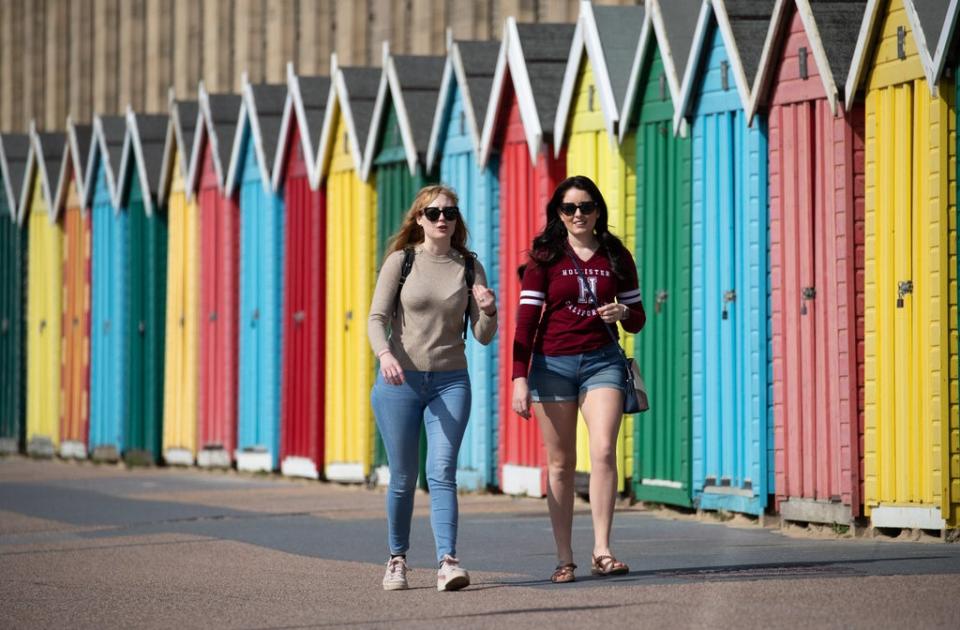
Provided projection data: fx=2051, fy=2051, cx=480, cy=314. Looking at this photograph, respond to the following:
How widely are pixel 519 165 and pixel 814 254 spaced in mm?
4179

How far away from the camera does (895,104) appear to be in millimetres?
11133

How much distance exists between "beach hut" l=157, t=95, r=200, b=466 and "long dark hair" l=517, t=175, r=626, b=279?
12.8 meters

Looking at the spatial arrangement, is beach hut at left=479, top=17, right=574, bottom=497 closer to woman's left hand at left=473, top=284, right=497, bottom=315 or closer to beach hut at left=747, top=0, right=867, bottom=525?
beach hut at left=747, top=0, right=867, bottom=525

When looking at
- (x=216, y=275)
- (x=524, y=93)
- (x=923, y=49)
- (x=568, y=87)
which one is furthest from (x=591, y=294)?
(x=216, y=275)

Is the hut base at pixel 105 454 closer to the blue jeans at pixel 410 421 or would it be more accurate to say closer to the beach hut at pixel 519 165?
the beach hut at pixel 519 165

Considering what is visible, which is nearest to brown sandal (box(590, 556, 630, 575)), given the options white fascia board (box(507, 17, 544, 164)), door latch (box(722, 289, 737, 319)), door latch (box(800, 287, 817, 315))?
door latch (box(800, 287, 817, 315))

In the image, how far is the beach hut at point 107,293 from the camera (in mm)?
23078

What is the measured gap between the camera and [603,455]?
8.86 metres

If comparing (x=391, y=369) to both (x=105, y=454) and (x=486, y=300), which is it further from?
(x=105, y=454)

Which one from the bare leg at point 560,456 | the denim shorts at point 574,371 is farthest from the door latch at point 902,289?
the bare leg at point 560,456

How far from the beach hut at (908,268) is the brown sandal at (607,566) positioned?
246 cm

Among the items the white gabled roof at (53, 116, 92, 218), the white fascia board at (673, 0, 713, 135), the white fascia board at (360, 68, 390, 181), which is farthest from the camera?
the white gabled roof at (53, 116, 92, 218)

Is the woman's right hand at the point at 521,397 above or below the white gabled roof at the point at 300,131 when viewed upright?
below

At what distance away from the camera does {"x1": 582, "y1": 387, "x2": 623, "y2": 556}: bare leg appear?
8867 millimetres
